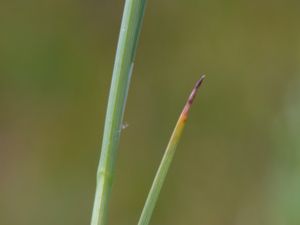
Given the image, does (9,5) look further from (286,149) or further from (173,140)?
(173,140)

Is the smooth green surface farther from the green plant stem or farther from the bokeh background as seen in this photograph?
the bokeh background

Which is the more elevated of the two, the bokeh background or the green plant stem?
the green plant stem

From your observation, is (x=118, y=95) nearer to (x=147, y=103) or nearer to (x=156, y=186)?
(x=156, y=186)

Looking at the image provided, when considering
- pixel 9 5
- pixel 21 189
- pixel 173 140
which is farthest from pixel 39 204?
pixel 173 140

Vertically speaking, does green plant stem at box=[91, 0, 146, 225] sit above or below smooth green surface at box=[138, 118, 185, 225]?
above

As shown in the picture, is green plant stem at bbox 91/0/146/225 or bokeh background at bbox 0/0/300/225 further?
bokeh background at bbox 0/0/300/225

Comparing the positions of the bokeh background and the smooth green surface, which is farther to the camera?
the bokeh background

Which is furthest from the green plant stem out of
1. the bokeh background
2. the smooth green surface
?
the bokeh background

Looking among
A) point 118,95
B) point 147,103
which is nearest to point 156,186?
point 118,95

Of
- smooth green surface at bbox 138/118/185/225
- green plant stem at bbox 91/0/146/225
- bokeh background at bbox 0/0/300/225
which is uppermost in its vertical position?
green plant stem at bbox 91/0/146/225
